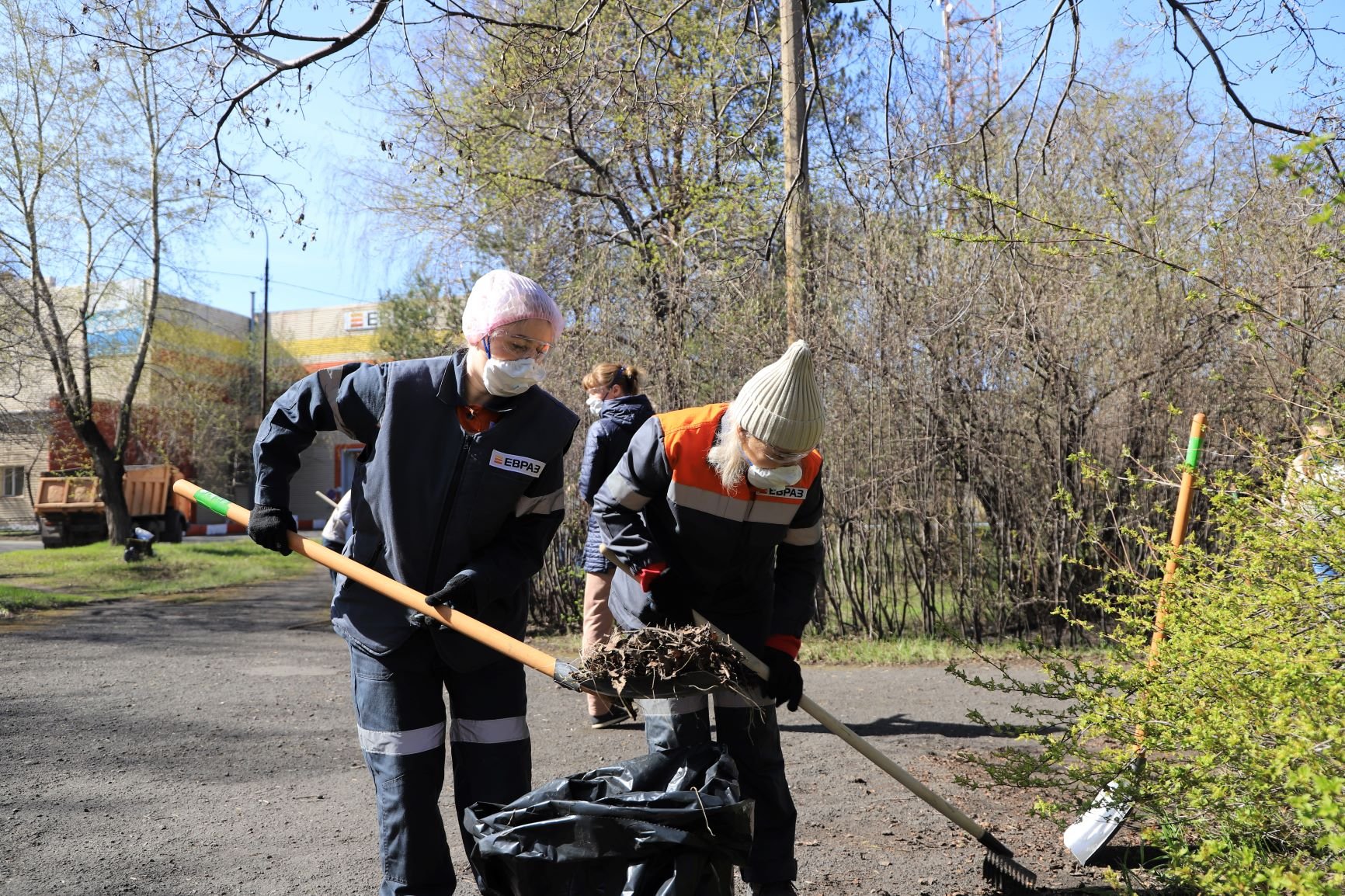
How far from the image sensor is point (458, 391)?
3.00 m

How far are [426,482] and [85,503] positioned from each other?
2129 centimetres

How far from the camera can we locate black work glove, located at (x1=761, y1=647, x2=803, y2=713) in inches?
118

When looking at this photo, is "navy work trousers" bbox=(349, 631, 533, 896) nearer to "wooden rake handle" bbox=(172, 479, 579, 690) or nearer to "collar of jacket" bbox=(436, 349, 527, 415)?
"wooden rake handle" bbox=(172, 479, 579, 690)

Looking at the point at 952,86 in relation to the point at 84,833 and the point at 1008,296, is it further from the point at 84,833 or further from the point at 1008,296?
the point at 84,833

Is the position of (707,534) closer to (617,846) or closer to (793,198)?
(617,846)

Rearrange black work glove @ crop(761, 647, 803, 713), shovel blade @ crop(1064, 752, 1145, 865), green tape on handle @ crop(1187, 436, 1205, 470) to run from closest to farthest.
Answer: black work glove @ crop(761, 647, 803, 713), shovel blade @ crop(1064, 752, 1145, 865), green tape on handle @ crop(1187, 436, 1205, 470)

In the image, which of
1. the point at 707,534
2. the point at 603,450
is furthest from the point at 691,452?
the point at 603,450

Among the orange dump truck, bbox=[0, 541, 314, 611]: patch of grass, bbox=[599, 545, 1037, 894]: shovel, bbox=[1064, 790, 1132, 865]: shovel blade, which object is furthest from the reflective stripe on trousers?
the orange dump truck

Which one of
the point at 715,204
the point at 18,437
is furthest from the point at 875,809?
the point at 18,437

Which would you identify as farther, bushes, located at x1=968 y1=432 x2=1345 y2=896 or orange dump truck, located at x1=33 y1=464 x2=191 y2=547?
orange dump truck, located at x1=33 y1=464 x2=191 y2=547

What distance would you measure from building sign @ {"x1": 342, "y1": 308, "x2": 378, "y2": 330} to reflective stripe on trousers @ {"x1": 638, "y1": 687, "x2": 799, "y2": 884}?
136 feet

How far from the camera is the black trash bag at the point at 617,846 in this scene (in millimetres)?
2252

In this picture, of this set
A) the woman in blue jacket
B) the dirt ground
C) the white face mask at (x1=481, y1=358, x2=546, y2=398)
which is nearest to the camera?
the white face mask at (x1=481, y1=358, x2=546, y2=398)

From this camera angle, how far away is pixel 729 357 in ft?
27.4
